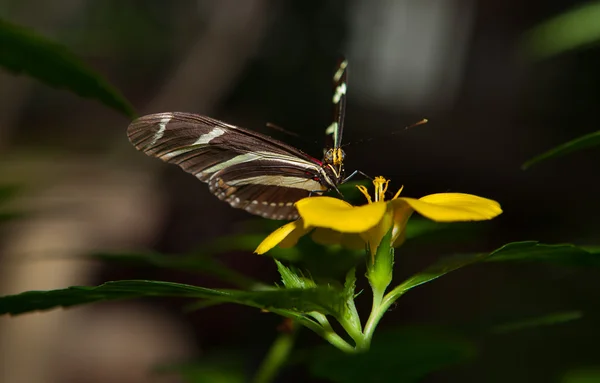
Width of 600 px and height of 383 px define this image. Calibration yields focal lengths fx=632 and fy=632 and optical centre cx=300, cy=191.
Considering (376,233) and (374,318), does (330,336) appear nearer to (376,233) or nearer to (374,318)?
(374,318)

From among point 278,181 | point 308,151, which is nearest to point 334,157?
point 278,181

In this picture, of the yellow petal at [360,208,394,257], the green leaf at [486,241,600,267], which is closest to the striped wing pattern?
the yellow petal at [360,208,394,257]

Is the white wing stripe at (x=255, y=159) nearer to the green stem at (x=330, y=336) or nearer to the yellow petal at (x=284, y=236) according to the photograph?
the yellow petal at (x=284, y=236)

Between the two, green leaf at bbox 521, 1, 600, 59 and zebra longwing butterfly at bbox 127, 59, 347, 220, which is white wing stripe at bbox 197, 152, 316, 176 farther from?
green leaf at bbox 521, 1, 600, 59

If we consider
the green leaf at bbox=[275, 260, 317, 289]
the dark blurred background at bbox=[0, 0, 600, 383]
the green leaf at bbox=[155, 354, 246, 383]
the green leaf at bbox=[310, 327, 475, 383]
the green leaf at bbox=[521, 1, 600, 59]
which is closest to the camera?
the green leaf at bbox=[310, 327, 475, 383]

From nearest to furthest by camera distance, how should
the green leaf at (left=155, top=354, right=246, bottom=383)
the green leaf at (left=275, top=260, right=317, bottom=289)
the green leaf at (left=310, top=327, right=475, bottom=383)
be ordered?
the green leaf at (left=310, top=327, right=475, bottom=383), the green leaf at (left=275, top=260, right=317, bottom=289), the green leaf at (left=155, top=354, right=246, bottom=383)

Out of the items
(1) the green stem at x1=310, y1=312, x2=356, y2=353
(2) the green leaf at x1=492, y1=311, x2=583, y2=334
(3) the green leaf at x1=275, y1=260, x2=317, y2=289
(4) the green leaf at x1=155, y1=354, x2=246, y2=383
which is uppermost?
(3) the green leaf at x1=275, y1=260, x2=317, y2=289

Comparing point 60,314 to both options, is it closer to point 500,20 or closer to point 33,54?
point 33,54
